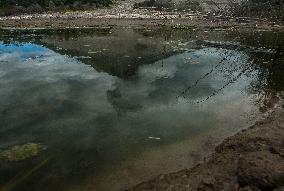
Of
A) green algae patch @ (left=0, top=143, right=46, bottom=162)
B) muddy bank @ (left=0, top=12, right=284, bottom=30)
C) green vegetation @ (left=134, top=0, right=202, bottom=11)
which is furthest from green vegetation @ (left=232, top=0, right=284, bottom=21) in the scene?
green algae patch @ (left=0, top=143, right=46, bottom=162)

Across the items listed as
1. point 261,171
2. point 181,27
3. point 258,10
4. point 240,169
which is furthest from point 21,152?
point 258,10

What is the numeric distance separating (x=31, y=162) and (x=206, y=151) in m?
6.24

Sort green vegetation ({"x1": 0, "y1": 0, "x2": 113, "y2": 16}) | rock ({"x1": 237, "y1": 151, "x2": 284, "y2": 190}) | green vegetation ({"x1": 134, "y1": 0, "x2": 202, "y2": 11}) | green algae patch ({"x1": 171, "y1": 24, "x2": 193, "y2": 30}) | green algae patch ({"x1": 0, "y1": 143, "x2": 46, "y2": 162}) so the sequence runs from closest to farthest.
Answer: rock ({"x1": 237, "y1": 151, "x2": 284, "y2": 190}) < green algae patch ({"x1": 0, "y1": 143, "x2": 46, "y2": 162}) < green algae patch ({"x1": 171, "y1": 24, "x2": 193, "y2": 30}) < green vegetation ({"x1": 0, "y1": 0, "x2": 113, "y2": 16}) < green vegetation ({"x1": 134, "y1": 0, "x2": 202, "y2": 11})

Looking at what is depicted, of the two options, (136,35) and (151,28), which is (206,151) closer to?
(136,35)

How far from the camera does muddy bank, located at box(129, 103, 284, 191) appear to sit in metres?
11.2

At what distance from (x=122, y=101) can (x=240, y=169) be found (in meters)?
9.52

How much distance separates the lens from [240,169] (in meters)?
11.9

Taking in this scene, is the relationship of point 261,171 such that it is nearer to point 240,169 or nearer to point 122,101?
point 240,169

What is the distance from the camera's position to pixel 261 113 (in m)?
19.1

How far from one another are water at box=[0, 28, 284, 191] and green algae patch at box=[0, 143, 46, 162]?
6.2 inches

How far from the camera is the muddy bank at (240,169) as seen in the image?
11.2 meters

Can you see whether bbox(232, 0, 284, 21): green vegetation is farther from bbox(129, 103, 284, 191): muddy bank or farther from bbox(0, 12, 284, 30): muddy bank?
bbox(129, 103, 284, 191): muddy bank

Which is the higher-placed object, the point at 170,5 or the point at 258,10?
the point at 258,10

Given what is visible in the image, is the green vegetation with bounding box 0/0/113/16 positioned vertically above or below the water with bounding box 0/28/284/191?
above
